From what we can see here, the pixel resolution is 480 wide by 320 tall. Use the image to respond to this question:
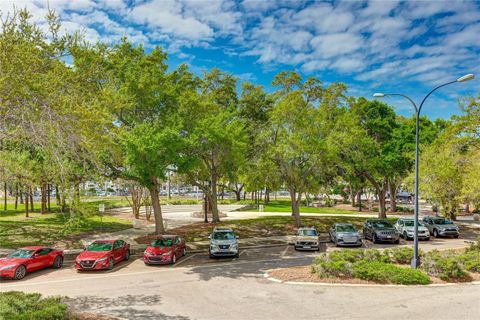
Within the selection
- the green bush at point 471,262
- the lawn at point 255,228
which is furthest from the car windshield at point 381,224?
the green bush at point 471,262

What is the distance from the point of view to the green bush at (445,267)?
1446 cm

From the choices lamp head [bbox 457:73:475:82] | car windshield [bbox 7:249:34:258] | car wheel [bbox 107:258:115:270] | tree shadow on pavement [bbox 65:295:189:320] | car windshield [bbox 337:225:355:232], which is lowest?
car wheel [bbox 107:258:115:270]

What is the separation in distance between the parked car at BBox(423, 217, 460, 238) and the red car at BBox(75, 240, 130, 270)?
25.4 metres

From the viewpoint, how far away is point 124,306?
1155 centimetres

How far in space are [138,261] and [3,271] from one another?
21.7 feet

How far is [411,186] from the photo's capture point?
3041 cm

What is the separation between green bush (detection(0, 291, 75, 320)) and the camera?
323 inches

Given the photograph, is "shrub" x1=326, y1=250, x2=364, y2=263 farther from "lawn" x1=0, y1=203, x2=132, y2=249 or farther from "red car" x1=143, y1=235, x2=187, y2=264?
"lawn" x1=0, y1=203, x2=132, y2=249

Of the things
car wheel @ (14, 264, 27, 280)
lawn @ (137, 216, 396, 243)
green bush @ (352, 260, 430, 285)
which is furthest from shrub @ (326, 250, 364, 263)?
car wheel @ (14, 264, 27, 280)

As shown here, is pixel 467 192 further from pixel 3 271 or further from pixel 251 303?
pixel 3 271

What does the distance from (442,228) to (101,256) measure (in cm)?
2673

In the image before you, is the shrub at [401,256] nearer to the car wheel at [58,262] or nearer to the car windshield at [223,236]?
the car windshield at [223,236]

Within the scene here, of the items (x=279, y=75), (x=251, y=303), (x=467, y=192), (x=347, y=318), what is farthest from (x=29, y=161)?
(x=467, y=192)

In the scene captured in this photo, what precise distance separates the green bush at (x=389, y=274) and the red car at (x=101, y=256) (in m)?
12.4
